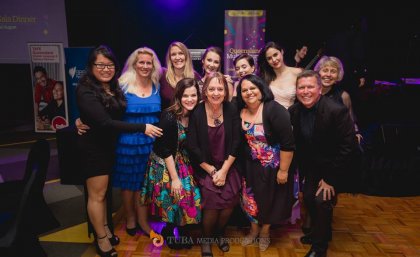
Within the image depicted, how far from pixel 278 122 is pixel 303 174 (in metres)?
0.55

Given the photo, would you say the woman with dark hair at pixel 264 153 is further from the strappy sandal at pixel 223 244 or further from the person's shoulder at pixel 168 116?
the person's shoulder at pixel 168 116

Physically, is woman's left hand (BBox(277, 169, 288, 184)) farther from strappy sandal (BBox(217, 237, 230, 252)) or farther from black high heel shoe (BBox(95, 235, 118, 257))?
black high heel shoe (BBox(95, 235, 118, 257))

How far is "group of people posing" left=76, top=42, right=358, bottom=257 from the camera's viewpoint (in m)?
2.28

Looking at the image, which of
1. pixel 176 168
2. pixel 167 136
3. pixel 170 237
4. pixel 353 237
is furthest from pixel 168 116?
pixel 353 237

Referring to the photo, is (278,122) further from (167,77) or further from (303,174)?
(167,77)

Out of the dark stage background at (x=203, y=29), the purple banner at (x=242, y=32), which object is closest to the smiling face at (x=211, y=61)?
the dark stage background at (x=203, y=29)

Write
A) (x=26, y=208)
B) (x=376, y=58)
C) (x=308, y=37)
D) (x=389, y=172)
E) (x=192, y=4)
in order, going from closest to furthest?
(x=26, y=208)
(x=389, y=172)
(x=376, y=58)
(x=308, y=37)
(x=192, y=4)

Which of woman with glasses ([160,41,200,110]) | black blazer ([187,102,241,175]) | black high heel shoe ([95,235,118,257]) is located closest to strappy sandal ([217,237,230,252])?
black blazer ([187,102,241,175])

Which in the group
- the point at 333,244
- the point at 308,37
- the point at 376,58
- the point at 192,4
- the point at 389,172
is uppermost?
the point at 192,4

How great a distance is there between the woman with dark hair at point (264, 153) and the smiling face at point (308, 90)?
6.3 inches

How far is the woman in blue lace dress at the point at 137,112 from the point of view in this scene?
2.49 meters

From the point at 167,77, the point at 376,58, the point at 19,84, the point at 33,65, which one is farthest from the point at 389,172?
the point at 19,84

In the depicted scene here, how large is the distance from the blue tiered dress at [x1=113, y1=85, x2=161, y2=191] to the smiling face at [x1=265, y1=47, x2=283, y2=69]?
3.55 ft

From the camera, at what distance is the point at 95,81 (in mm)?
2303
